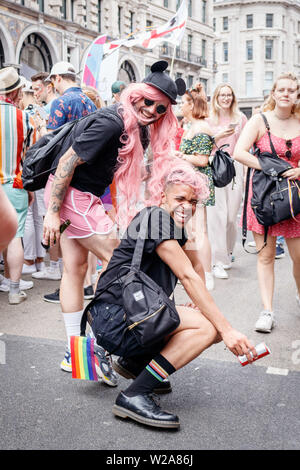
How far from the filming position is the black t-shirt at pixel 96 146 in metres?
3.26

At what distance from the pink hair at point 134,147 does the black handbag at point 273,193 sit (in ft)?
3.89

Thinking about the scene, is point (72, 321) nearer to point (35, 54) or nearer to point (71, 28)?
point (35, 54)

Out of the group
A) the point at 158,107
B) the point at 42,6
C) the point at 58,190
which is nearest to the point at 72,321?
the point at 58,190

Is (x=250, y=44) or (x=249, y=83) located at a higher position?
(x=250, y=44)

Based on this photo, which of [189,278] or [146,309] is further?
[189,278]

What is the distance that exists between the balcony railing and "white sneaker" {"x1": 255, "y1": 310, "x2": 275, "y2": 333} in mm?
42922

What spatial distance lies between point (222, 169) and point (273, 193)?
1.14 meters

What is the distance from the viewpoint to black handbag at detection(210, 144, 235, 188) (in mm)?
5496

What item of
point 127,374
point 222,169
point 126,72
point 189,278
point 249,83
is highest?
point 249,83

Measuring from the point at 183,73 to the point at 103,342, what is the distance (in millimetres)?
48310

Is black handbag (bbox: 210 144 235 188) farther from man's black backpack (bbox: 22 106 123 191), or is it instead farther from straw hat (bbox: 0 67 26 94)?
man's black backpack (bbox: 22 106 123 191)

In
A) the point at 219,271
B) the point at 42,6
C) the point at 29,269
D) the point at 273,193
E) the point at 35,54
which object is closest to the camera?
the point at 273,193

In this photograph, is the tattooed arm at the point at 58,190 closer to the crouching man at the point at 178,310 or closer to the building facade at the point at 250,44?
the crouching man at the point at 178,310

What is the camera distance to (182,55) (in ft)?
159
